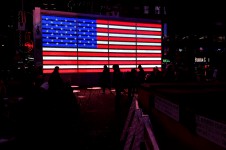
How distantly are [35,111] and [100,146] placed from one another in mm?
2575

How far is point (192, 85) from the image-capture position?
8.27m

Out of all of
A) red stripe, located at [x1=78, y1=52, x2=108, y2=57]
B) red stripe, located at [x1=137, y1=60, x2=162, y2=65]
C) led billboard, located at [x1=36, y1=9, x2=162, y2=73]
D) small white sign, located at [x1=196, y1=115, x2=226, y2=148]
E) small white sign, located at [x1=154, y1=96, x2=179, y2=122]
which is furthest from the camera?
red stripe, located at [x1=137, y1=60, x2=162, y2=65]

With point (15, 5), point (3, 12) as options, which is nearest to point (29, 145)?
point (15, 5)

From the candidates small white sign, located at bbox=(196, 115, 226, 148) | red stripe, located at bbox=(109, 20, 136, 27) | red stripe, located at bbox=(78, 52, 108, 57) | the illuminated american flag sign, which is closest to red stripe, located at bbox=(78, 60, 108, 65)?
the illuminated american flag sign

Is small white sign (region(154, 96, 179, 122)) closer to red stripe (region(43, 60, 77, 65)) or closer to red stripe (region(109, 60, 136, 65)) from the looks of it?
red stripe (region(43, 60, 77, 65))

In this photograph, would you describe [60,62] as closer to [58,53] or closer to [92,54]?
[58,53]

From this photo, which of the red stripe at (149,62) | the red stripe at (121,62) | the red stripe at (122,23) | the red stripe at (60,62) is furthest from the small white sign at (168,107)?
the red stripe at (149,62)

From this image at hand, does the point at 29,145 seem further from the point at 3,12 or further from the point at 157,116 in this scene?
the point at 3,12

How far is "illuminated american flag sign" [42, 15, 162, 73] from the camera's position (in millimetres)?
17984

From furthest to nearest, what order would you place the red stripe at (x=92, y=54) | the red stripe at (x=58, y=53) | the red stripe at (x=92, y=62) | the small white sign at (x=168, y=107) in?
the red stripe at (x=92, y=62), the red stripe at (x=92, y=54), the red stripe at (x=58, y=53), the small white sign at (x=168, y=107)

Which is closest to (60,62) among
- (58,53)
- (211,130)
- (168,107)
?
(58,53)

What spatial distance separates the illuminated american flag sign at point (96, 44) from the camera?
1798cm

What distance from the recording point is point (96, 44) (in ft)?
64.6

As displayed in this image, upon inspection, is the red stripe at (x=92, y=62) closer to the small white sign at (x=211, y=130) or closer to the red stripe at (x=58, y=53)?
the red stripe at (x=58, y=53)
